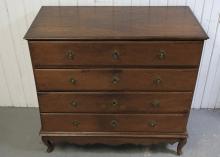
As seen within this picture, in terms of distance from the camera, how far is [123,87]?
172cm

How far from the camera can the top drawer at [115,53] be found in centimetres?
156

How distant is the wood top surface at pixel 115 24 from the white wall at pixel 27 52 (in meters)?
0.12

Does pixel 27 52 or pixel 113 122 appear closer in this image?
pixel 113 122

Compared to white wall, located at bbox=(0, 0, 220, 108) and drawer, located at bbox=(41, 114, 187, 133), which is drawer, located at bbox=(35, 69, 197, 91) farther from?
white wall, located at bbox=(0, 0, 220, 108)

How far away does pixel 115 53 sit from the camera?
1.58 meters

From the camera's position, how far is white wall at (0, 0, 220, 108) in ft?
6.55

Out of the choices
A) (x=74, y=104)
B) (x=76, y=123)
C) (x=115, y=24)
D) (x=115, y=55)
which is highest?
(x=115, y=24)

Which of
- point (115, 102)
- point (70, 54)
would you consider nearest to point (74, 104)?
point (115, 102)

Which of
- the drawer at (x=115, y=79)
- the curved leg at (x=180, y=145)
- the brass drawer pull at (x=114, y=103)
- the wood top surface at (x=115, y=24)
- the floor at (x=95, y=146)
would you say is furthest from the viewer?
the floor at (x=95, y=146)

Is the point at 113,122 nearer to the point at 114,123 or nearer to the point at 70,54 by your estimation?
the point at 114,123

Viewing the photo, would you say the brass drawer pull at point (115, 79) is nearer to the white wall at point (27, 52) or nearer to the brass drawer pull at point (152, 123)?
the brass drawer pull at point (152, 123)

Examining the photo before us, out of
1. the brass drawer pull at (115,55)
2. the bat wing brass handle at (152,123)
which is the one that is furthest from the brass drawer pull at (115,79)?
the bat wing brass handle at (152,123)

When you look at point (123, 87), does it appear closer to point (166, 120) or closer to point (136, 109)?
point (136, 109)

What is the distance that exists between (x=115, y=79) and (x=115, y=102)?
17 centimetres
